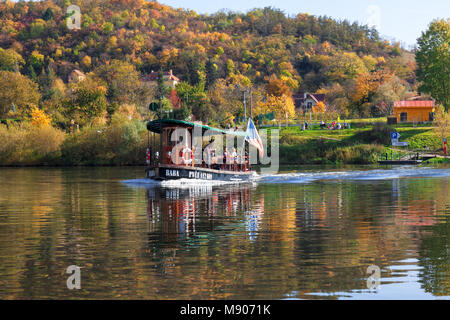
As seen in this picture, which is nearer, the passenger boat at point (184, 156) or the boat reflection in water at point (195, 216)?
the boat reflection in water at point (195, 216)

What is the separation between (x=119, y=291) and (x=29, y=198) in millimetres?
28398

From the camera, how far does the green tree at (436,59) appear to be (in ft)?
347

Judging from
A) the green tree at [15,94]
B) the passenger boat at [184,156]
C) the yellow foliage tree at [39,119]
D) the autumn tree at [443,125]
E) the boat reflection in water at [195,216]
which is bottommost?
the boat reflection in water at [195,216]

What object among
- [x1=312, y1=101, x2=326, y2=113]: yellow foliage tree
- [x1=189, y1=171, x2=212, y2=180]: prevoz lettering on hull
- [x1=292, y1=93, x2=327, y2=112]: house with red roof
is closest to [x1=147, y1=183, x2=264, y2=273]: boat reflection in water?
[x1=189, y1=171, x2=212, y2=180]: prevoz lettering on hull

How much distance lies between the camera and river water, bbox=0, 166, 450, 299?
15.6 metres

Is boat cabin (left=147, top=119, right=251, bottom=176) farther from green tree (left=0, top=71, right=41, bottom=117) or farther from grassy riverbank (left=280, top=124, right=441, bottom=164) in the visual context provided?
green tree (left=0, top=71, right=41, bottom=117)

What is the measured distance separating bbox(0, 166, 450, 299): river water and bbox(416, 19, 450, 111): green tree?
69731 mm

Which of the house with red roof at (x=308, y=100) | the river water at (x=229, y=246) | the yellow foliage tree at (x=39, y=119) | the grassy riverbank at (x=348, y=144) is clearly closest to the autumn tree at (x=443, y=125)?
the grassy riverbank at (x=348, y=144)

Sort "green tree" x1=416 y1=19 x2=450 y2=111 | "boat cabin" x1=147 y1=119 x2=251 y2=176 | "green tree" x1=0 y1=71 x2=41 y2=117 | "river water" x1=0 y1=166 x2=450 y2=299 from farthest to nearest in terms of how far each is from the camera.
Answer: "green tree" x1=0 y1=71 x2=41 y2=117 < "green tree" x1=416 y1=19 x2=450 y2=111 < "boat cabin" x1=147 y1=119 x2=251 y2=176 < "river water" x1=0 y1=166 x2=450 y2=299

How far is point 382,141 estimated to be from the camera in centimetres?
9656

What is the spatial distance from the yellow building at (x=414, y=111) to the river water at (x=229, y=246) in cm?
8391

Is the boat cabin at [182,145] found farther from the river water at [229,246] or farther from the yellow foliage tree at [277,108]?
the yellow foliage tree at [277,108]

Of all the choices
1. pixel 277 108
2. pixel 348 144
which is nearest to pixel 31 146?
pixel 348 144

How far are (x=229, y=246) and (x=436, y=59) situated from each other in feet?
304
